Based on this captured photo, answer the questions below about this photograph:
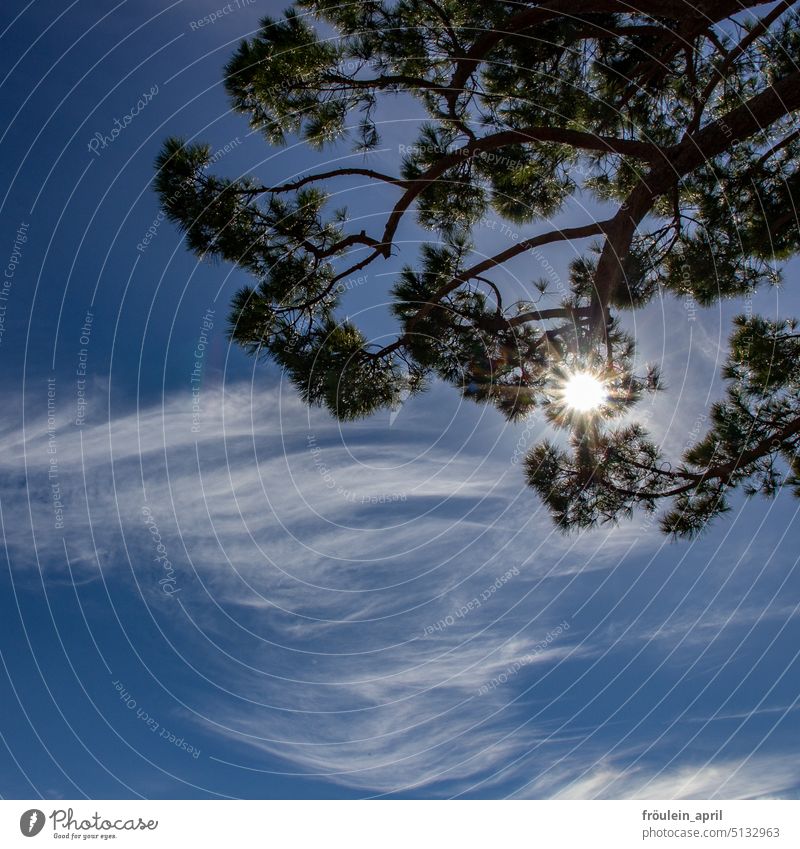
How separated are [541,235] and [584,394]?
4.28ft

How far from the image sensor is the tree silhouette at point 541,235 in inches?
214

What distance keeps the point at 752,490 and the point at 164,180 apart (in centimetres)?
511

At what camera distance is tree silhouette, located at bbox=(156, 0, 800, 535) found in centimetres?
544

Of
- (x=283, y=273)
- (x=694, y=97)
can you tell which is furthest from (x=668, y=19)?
(x=283, y=273)

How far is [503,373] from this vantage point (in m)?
6.12

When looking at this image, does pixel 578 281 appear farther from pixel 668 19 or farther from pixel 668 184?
pixel 668 19
